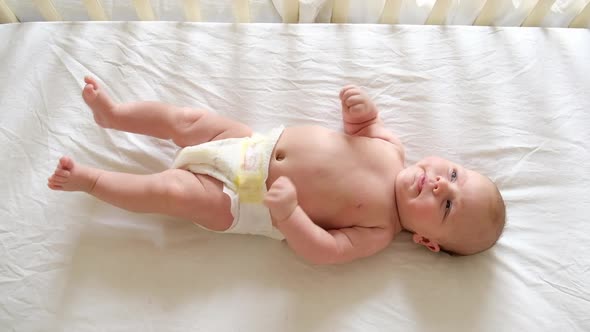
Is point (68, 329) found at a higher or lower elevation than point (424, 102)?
lower

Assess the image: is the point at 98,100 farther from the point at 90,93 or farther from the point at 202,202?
the point at 202,202

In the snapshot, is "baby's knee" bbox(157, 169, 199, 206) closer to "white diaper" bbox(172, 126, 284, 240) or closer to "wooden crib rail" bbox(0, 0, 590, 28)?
"white diaper" bbox(172, 126, 284, 240)

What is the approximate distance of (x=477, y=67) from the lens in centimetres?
131

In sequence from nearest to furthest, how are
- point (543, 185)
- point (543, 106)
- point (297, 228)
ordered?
point (297, 228) < point (543, 185) < point (543, 106)

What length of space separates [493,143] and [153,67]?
903 millimetres

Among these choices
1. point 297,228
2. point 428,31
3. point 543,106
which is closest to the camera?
point 297,228

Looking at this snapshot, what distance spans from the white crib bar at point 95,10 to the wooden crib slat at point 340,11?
66cm

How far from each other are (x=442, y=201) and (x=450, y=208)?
0.02 meters

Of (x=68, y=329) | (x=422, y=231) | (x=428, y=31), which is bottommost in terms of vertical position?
(x=68, y=329)

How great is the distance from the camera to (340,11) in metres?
1.39

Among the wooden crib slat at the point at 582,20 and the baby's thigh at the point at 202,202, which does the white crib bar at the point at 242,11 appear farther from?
the wooden crib slat at the point at 582,20

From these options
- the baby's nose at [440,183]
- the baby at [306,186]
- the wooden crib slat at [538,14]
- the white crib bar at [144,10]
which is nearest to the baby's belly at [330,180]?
the baby at [306,186]

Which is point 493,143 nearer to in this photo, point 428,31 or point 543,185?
point 543,185

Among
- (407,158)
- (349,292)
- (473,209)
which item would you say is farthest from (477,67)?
(349,292)
